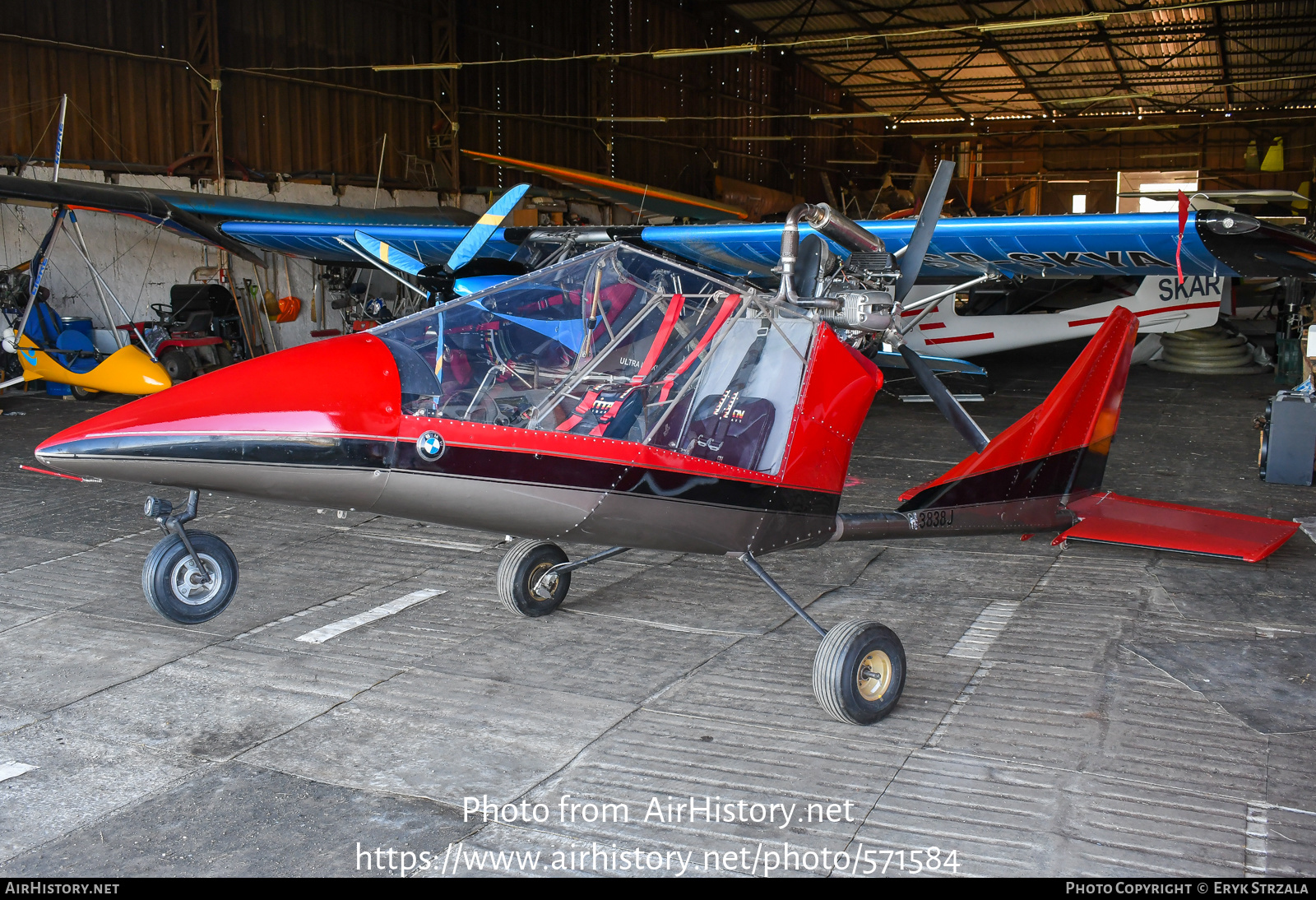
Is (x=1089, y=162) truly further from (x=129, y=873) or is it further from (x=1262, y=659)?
(x=129, y=873)

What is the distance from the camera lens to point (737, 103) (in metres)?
32.4

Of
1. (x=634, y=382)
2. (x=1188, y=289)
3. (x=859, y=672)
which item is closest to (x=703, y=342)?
(x=634, y=382)

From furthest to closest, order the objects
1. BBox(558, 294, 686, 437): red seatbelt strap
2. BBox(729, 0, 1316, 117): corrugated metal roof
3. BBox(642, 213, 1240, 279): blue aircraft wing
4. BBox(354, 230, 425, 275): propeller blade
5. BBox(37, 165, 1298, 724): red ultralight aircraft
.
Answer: BBox(729, 0, 1316, 117): corrugated metal roof, BBox(354, 230, 425, 275): propeller blade, BBox(642, 213, 1240, 279): blue aircraft wing, BBox(558, 294, 686, 437): red seatbelt strap, BBox(37, 165, 1298, 724): red ultralight aircraft

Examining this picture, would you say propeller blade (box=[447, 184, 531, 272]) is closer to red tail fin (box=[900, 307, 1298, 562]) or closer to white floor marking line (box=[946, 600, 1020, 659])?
red tail fin (box=[900, 307, 1298, 562])

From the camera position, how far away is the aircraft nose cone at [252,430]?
3387mm

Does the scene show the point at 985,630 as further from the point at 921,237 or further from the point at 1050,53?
the point at 1050,53

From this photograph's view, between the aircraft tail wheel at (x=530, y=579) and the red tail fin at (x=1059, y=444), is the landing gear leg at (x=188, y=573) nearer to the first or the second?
the aircraft tail wheel at (x=530, y=579)

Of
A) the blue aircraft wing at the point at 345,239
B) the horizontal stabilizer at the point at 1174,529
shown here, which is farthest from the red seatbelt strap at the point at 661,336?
the blue aircraft wing at the point at 345,239

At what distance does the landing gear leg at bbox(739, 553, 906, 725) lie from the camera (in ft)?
12.4

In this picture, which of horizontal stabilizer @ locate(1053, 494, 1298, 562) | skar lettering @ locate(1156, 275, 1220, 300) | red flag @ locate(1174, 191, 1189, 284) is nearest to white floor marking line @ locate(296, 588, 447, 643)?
horizontal stabilizer @ locate(1053, 494, 1298, 562)

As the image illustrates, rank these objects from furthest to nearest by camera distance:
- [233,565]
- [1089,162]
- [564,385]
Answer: [1089,162] → [233,565] → [564,385]

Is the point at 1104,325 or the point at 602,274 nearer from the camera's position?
the point at 602,274
